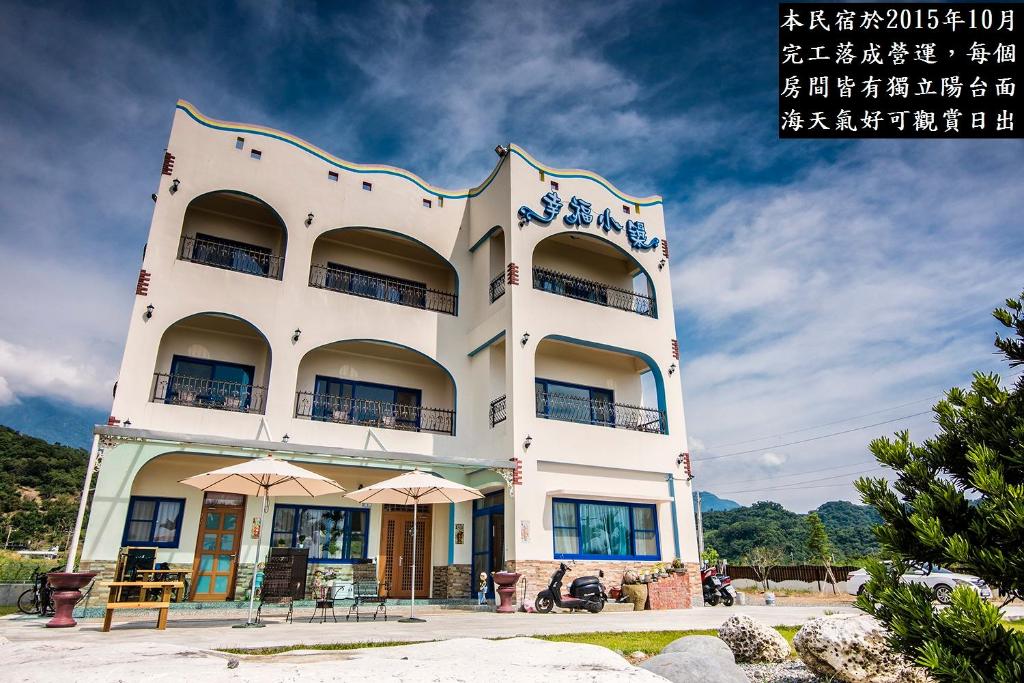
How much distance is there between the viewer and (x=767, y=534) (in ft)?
153

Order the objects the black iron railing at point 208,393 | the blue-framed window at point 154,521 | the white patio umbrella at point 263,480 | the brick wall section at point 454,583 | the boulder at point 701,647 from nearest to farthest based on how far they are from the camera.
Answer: the boulder at point 701,647 → the white patio umbrella at point 263,480 → the blue-framed window at point 154,521 → the black iron railing at point 208,393 → the brick wall section at point 454,583

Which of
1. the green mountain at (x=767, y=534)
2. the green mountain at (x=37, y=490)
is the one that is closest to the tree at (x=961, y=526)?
the green mountain at (x=37, y=490)

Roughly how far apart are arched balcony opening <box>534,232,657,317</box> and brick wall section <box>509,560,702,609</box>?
671 centimetres

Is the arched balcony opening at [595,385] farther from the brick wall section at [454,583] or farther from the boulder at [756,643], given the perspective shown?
the boulder at [756,643]

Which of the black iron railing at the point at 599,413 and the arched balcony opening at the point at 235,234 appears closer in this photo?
the arched balcony opening at the point at 235,234

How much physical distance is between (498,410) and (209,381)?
666 centimetres

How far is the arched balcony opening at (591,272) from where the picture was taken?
1780 centimetres

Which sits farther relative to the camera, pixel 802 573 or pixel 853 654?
pixel 802 573

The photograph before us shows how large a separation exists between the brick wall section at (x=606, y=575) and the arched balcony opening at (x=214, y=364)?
6.94 m

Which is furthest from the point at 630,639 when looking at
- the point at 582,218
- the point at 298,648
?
the point at 582,218

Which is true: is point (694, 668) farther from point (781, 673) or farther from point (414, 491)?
point (414, 491)

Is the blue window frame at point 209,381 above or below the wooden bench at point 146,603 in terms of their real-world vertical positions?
above

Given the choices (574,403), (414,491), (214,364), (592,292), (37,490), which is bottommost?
(414,491)

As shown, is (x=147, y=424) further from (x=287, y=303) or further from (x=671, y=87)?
(x=671, y=87)
